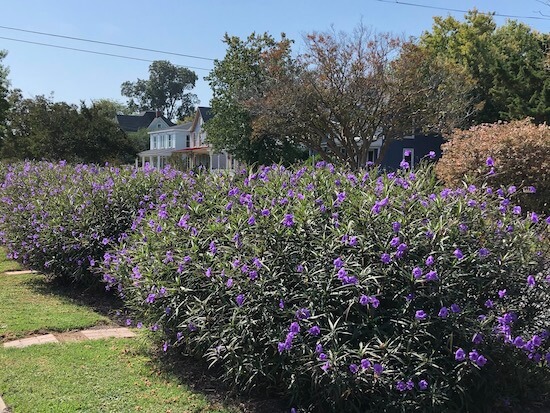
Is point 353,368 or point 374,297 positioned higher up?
point 374,297

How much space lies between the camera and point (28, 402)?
11.6ft

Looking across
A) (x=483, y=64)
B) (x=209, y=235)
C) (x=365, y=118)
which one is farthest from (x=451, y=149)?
(x=483, y=64)

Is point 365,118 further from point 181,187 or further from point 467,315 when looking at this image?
point 467,315

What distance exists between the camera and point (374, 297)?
304cm

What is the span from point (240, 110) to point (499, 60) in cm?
1486

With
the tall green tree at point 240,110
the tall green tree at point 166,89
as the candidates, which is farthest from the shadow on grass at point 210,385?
the tall green tree at point 166,89

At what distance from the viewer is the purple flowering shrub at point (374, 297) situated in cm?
301

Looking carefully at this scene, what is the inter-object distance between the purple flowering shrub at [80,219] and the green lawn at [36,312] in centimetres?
34

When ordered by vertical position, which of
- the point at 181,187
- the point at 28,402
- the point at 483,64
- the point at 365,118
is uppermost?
the point at 483,64

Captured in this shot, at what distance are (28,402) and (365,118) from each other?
2320cm

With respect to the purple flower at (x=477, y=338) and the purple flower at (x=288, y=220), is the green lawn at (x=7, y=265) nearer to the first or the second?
the purple flower at (x=288, y=220)

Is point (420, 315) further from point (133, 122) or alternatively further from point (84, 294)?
point (133, 122)

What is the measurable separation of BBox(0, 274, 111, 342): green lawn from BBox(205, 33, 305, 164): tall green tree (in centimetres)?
2310

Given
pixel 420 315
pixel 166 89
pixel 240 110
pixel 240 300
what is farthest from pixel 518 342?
pixel 166 89
